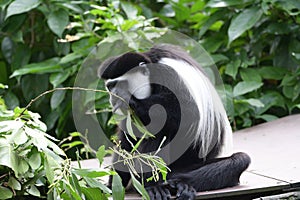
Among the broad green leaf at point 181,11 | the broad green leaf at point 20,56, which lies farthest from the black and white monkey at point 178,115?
the broad green leaf at point 181,11

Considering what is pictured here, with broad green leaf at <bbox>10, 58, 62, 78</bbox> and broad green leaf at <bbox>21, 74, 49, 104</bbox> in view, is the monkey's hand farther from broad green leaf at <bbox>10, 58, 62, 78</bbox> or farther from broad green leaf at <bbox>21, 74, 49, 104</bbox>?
broad green leaf at <bbox>21, 74, 49, 104</bbox>

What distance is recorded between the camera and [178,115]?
5.73 feet

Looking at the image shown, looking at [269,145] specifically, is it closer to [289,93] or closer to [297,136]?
[297,136]

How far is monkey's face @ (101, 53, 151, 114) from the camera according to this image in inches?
71.7

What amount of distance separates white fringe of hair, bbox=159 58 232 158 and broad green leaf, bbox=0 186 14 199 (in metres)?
0.62

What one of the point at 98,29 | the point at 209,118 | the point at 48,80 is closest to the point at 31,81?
the point at 48,80

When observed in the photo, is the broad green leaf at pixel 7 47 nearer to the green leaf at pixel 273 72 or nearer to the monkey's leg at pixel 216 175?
the green leaf at pixel 273 72

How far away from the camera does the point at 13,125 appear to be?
4.70 ft

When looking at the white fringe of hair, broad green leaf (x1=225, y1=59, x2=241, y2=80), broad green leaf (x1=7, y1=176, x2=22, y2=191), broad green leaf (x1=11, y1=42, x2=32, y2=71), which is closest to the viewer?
broad green leaf (x1=7, y1=176, x2=22, y2=191)

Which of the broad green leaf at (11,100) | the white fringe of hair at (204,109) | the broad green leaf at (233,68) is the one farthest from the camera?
the broad green leaf at (11,100)

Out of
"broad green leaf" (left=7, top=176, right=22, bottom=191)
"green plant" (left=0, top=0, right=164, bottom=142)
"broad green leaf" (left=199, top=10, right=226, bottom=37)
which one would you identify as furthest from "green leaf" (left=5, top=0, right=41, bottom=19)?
"broad green leaf" (left=7, top=176, right=22, bottom=191)

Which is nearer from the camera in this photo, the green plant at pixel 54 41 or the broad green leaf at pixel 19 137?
the broad green leaf at pixel 19 137

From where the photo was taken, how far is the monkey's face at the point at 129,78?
182cm

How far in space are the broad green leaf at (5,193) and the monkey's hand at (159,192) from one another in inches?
16.2
